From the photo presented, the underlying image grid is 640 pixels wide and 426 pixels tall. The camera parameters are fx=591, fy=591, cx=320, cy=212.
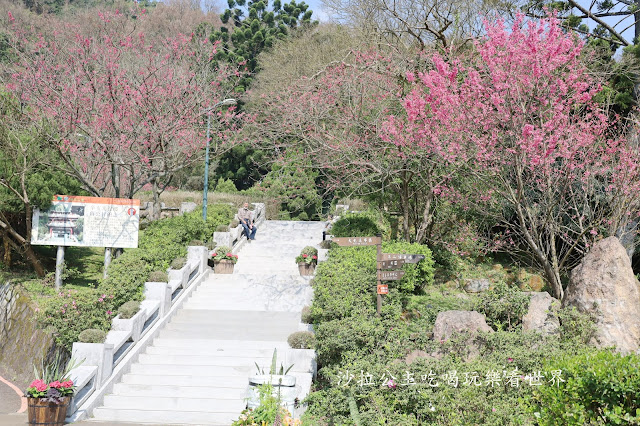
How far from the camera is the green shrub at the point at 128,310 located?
36.8ft

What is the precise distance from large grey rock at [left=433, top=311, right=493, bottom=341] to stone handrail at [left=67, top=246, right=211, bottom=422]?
5.40 m

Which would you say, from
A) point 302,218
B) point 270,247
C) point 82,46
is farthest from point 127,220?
point 302,218

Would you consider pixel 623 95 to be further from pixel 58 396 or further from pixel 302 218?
pixel 302 218

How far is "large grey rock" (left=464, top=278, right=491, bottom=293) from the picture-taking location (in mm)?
15323

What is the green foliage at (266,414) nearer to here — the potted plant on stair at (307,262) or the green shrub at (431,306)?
the green shrub at (431,306)

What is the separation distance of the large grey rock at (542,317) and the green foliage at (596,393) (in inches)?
159

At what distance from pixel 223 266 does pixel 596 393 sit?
12.8 m

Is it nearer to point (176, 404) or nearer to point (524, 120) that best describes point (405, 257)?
point (524, 120)

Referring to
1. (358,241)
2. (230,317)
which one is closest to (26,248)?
(230,317)

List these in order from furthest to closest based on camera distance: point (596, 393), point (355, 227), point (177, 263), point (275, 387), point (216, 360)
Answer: point (355, 227) → point (177, 263) → point (216, 360) → point (275, 387) → point (596, 393)

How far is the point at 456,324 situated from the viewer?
360 inches

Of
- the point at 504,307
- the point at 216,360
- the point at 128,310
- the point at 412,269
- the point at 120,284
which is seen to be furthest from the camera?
the point at 412,269

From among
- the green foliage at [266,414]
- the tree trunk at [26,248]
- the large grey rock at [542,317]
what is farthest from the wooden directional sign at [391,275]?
the tree trunk at [26,248]

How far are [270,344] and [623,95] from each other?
11470 mm
